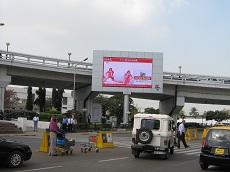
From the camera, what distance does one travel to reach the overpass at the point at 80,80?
44.0 metres

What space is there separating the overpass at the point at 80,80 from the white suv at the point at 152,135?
30050 mm

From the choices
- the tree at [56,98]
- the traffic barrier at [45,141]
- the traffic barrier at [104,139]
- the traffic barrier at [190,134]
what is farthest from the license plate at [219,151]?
the tree at [56,98]

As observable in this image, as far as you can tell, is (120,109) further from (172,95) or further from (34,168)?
(34,168)

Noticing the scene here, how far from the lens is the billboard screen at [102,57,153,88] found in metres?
50.2

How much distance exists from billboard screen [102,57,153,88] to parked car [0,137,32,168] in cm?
3760

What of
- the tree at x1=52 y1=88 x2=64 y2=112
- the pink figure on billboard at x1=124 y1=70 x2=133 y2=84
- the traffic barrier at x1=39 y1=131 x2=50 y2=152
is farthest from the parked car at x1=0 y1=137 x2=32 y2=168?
the tree at x1=52 y1=88 x2=64 y2=112

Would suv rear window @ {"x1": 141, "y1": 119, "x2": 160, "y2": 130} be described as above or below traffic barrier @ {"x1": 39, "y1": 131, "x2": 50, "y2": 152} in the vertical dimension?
above

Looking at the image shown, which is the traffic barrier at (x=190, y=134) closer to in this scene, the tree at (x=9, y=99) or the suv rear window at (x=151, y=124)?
the suv rear window at (x=151, y=124)

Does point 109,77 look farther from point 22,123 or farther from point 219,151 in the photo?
point 219,151

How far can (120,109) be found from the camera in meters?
95.4

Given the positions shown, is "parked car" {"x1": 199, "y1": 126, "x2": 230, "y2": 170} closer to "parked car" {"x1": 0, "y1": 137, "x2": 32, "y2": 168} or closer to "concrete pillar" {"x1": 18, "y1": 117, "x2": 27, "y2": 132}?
"parked car" {"x1": 0, "y1": 137, "x2": 32, "y2": 168}

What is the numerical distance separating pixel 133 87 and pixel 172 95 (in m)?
7.97

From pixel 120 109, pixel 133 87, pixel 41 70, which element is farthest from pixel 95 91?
pixel 120 109

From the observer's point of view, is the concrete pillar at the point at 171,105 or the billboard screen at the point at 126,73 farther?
the concrete pillar at the point at 171,105
